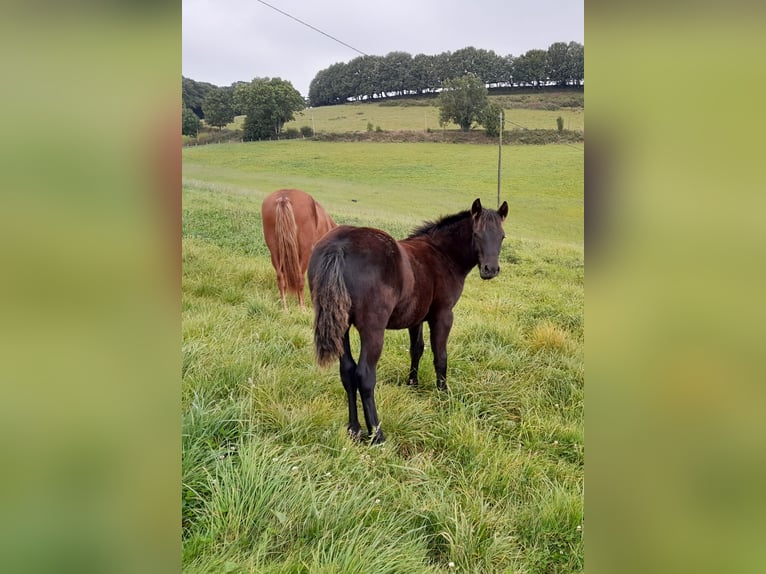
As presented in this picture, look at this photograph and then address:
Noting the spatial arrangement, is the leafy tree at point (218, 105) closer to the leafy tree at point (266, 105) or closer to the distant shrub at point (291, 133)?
the leafy tree at point (266, 105)

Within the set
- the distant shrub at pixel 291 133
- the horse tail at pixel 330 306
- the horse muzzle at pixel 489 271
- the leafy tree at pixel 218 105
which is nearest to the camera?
the horse tail at pixel 330 306

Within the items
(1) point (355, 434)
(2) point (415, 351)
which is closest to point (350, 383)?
(1) point (355, 434)

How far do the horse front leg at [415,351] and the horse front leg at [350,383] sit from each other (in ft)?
2.00

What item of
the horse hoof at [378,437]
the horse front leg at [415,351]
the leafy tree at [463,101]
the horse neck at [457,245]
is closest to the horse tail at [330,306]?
the horse hoof at [378,437]

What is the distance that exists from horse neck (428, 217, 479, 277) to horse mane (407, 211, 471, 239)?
2 centimetres

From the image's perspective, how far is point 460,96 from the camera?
107 inches

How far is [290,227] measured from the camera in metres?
3.41

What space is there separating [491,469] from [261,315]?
1.88m

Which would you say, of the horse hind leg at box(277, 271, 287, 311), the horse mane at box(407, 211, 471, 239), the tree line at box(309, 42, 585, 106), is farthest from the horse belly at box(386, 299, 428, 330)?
the tree line at box(309, 42, 585, 106)

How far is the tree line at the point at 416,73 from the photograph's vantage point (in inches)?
95.1
